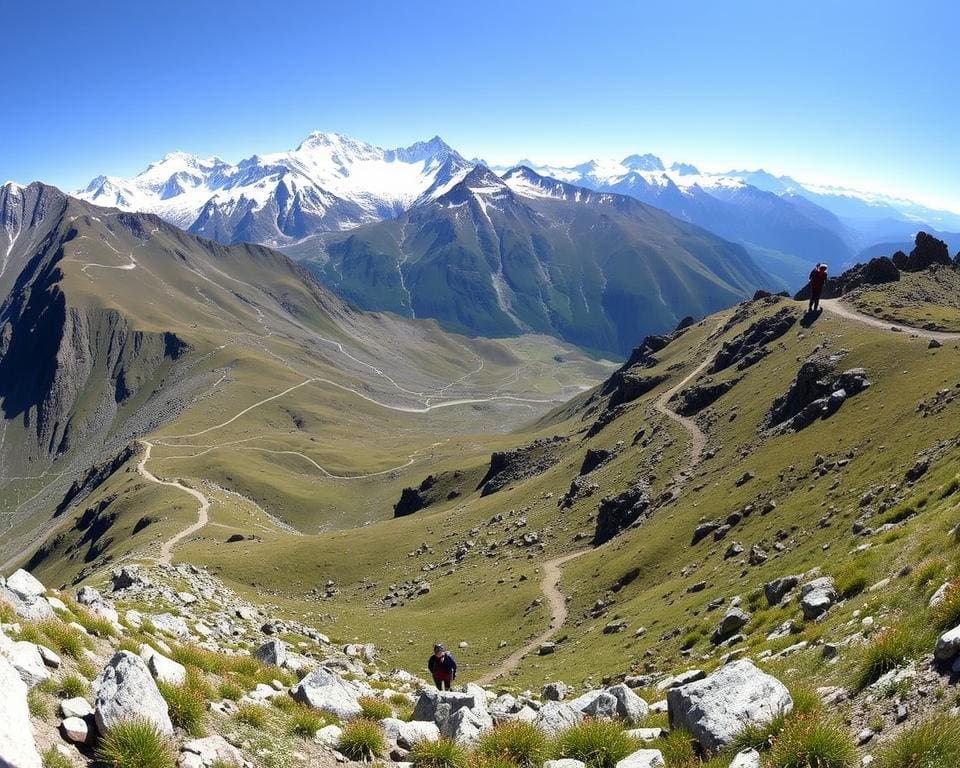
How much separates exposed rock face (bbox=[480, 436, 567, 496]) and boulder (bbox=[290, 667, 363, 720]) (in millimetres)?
105717

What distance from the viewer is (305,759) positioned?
609 inches

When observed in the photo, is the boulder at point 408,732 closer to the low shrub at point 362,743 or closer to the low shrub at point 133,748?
the low shrub at point 362,743

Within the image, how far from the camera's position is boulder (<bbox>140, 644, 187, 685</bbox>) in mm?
15758

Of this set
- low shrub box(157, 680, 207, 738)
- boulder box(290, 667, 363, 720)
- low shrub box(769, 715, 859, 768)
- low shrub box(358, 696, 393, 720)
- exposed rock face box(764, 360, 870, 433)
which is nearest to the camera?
low shrub box(769, 715, 859, 768)

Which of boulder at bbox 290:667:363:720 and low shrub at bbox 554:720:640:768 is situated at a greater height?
low shrub at bbox 554:720:640:768

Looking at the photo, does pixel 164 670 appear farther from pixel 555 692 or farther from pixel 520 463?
pixel 520 463

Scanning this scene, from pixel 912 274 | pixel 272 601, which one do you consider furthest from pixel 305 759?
pixel 912 274

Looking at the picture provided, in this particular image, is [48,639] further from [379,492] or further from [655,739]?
[379,492]

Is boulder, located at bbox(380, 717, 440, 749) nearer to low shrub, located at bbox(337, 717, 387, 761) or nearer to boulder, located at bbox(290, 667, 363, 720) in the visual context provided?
low shrub, located at bbox(337, 717, 387, 761)

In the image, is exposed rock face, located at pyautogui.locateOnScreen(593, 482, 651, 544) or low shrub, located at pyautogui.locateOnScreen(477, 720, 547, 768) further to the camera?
exposed rock face, located at pyautogui.locateOnScreen(593, 482, 651, 544)

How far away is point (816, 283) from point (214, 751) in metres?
89.7

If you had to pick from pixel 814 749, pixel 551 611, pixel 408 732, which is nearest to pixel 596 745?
pixel 814 749

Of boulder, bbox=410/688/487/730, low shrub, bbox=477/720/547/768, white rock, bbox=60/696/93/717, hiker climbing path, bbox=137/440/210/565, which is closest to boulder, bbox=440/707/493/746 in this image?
boulder, bbox=410/688/487/730

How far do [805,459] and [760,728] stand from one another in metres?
53.5
